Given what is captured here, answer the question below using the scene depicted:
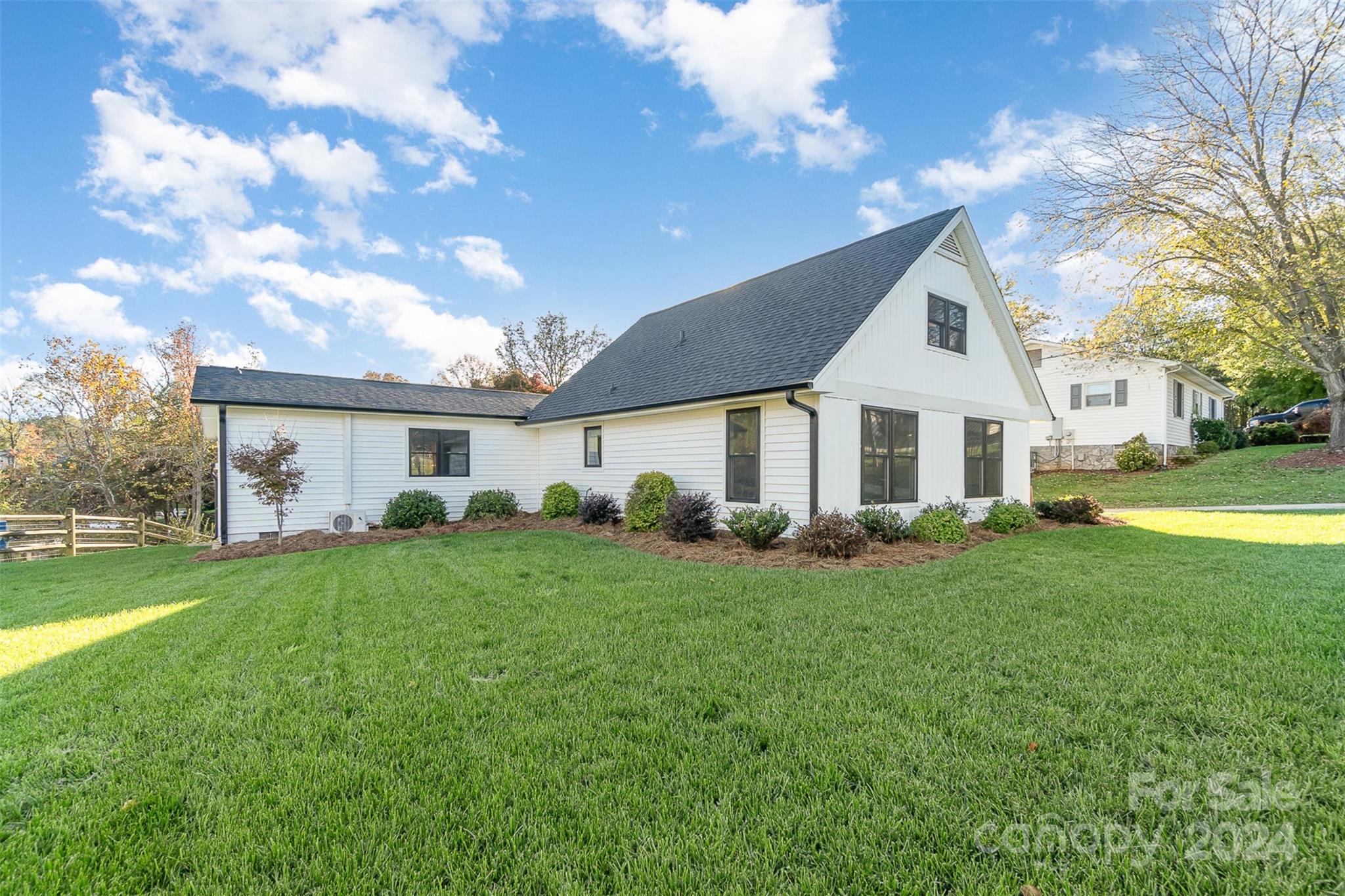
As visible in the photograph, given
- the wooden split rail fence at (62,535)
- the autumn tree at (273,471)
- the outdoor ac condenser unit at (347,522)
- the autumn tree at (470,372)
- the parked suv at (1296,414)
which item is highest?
the autumn tree at (470,372)

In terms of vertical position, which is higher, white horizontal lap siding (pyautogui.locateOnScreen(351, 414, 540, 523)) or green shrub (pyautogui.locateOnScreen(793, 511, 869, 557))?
white horizontal lap siding (pyautogui.locateOnScreen(351, 414, 540, 523))

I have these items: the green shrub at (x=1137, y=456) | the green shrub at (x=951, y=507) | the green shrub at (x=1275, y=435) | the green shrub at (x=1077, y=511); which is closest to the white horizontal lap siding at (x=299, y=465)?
the green shrub at (x=951, y=507)

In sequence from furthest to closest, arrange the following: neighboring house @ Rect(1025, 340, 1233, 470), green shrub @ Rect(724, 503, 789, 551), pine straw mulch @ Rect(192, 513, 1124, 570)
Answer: neighboring house @ Rect(1025, 340, 1233, 470)
green shrub @ Rect(724, 503, 789, 551)
pine straw mulch @ Rect(192, 513, 1124, 570)

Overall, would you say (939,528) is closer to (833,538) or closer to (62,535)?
(833,538)

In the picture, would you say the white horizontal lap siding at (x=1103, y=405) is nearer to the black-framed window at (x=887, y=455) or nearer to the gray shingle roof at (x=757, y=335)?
the gray shingle roof at (x=757, y=335)

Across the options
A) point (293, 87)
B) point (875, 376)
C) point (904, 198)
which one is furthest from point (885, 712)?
point (904, 198)

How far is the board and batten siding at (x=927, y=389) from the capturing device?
891cm

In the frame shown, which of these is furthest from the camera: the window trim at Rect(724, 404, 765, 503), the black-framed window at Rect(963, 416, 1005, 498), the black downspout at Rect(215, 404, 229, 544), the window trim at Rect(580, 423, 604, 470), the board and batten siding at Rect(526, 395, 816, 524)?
the window trim at Rect(580, 423, 604, 470)

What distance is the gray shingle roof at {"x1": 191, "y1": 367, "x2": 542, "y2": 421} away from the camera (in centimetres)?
1146

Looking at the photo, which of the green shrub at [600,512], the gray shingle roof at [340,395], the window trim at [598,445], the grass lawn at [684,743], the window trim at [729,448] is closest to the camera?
the grass lawn at [684,743]

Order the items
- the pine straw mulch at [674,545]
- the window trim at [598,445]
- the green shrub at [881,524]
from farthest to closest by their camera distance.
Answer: the window trim at [598,445]
the green shrub at [881,524]
the pine straw mulch at [674,545]

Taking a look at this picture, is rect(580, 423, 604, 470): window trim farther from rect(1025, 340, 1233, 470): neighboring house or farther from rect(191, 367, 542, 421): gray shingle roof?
rect(1025, 340, 1233, 470): neighboring house

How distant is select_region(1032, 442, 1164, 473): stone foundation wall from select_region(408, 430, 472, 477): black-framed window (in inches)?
875

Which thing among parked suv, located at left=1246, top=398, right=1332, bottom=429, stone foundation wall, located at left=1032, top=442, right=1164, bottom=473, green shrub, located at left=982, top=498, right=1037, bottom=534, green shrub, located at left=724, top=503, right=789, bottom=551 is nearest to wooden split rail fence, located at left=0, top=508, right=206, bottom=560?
green shrub, located at left=724, top=503, right=789, bottom=551
